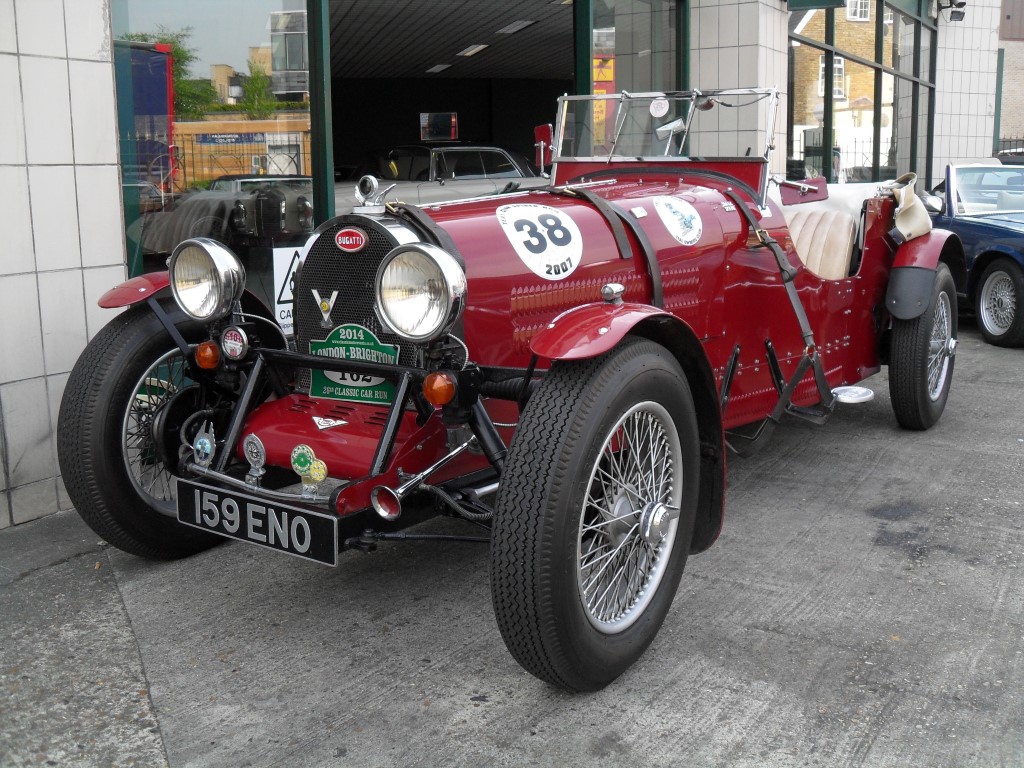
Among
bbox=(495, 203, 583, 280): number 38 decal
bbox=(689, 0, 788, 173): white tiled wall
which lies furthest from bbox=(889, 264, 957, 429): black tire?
bbox=(689, 0, 788, 173): white tiled wall

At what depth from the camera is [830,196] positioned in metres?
Result: 5.74

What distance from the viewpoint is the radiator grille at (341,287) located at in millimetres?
3309

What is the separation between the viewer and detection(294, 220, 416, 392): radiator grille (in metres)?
3.31

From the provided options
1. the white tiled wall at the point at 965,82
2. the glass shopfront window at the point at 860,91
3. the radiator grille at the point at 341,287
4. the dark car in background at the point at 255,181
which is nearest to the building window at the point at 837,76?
the glass shopfront window at the point at 860,91

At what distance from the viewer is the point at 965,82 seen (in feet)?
54.3

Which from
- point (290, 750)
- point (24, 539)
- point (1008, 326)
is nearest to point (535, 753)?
point (290, 750)

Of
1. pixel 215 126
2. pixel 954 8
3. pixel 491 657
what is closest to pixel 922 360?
pixel 491 657

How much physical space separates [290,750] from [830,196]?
173 inches

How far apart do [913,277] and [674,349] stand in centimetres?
267

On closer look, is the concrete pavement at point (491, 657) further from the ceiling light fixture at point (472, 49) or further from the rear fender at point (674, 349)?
the ceiling light fixture at point (472, 49)

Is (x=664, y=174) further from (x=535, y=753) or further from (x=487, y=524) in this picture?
(x=535, y=753)

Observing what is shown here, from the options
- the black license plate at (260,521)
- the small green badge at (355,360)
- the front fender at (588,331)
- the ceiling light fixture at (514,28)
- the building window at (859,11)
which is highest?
the ceiling light fixture at (514,28)

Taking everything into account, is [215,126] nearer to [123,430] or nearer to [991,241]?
[123,430]

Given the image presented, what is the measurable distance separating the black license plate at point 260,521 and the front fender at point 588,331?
0.77 metres
